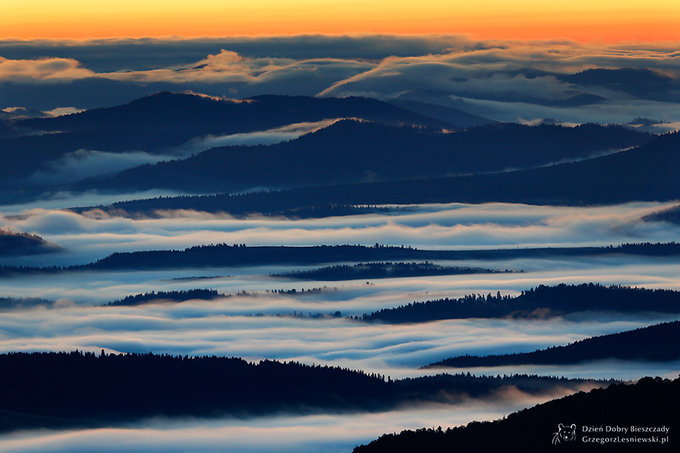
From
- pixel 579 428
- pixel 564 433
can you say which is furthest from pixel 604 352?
pixel 564 433

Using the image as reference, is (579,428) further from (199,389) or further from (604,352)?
(604,352)

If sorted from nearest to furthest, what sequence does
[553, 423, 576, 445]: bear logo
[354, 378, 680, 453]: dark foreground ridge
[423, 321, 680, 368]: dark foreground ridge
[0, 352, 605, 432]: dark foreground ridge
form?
1. [354, 378, 680, 453]: dark foreground ridge
2. [553, 423, 576, 445]: bear logo
3. [0, 352, 605, 432]: dark foreground ridge
4. [423, 321, 680, 368]: dark foreground ridge

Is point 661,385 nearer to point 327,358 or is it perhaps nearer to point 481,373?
point 481,373

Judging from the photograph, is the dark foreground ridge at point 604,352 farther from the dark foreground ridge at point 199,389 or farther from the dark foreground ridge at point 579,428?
the dark foreground ridge at point 579,428

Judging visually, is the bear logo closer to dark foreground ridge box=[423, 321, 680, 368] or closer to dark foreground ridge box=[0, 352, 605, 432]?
dark foreground ridge box=[0, 352, 605, 432]

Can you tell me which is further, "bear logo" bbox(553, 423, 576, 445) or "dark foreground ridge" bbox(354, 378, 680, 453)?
"bear logo" bbox(553, 423, 576, 445)

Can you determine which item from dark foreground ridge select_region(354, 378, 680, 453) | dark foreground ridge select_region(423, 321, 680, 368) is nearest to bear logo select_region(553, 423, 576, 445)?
dark foreground ridge select_region(354, 378, 680, 453)

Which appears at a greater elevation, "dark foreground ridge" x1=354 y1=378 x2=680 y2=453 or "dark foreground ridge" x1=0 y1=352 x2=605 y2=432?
"dark foreground ridge" x1=0 y1=352 x2=605 y2=432
